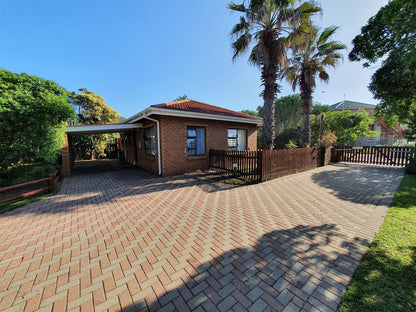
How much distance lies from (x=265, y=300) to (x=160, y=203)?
3674 mm

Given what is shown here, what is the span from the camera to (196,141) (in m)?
9.57

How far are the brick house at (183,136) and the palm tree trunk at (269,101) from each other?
2090 mm

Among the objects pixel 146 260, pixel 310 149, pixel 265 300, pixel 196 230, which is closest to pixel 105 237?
pixel 146 260

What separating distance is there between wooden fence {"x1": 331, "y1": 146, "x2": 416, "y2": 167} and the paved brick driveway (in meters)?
7.80

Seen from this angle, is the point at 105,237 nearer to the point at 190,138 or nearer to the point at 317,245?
the point at 317,245

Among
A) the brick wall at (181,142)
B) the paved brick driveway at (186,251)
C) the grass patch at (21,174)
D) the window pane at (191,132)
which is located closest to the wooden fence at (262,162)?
the brick wall at (181,142)

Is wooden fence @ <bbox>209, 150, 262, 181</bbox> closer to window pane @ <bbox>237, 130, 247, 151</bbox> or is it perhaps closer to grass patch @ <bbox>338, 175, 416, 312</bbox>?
window pane @ <bbox>237, 130, 247, 151</bbox>

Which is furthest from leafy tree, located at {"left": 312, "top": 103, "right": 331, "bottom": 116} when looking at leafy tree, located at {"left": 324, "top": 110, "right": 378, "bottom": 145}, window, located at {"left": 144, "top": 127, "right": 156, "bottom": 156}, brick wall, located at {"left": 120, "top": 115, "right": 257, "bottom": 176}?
window, located at {"left": 144, "top": 127, "right": 156, "bottom": 156}

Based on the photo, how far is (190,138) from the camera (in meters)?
9.34

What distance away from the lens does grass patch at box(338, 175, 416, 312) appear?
1.75m

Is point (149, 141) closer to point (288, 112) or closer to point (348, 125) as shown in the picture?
point (348, 125)

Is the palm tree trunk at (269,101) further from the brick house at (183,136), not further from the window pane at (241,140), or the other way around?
the window pane at (241,140)

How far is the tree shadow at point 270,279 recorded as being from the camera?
1.80 meters

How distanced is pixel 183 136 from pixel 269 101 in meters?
4.83
